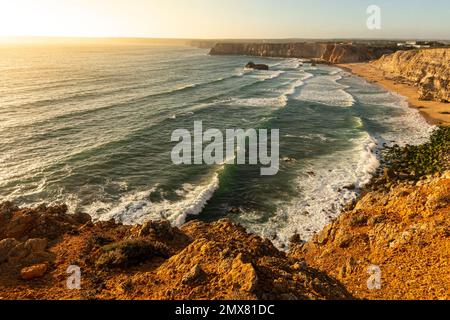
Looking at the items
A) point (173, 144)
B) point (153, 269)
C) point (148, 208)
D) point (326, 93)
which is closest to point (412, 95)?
point (326, 93)

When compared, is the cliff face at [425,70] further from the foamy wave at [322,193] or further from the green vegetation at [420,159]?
the foamy wave at [322,193]

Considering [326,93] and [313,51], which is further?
[313,51]

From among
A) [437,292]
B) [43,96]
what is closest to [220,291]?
[437,292]

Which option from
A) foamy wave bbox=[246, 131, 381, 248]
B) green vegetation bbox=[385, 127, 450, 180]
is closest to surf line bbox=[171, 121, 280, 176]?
foamy wave bbox=[246, 131, 381, 248]

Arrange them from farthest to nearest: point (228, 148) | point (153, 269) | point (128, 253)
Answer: point (228, 148), point (128, 253), point (153, 269)

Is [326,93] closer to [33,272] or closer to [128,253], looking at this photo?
[128,253]
